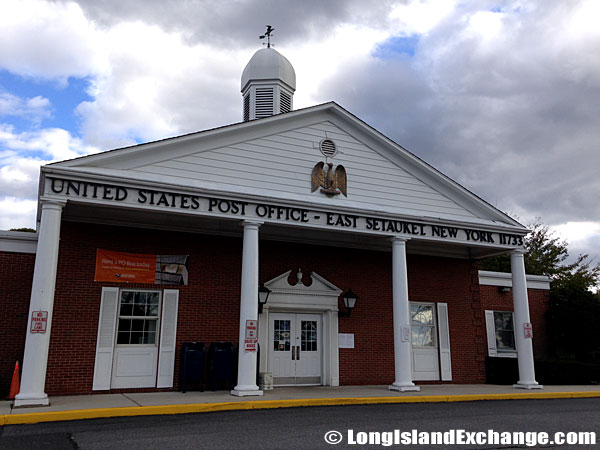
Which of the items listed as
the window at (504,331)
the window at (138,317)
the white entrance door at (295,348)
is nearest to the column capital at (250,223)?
the window at (138,317)

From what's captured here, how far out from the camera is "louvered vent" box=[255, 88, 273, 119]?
59.7 ft

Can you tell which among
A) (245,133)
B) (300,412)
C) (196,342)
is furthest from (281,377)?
(245,133)

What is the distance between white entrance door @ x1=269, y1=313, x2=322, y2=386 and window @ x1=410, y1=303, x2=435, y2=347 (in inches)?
130

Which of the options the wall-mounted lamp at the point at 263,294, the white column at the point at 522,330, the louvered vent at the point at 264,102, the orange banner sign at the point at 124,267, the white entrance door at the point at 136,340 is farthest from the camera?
the louvered vent at the point at 264,102

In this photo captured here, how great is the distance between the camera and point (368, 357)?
1609cm

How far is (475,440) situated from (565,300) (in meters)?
13.9

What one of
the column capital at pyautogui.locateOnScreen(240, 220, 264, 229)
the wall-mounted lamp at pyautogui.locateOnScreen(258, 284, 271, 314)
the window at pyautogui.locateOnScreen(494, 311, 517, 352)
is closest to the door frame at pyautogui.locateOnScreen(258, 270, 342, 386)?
the wall-mounted lamp at pyautogui.locateOnScreen(258, 284, 271, 314)

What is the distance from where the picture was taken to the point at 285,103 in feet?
60.7

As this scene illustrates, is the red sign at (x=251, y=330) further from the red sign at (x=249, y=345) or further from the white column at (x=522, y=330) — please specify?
the white column at (x=522, y=330)

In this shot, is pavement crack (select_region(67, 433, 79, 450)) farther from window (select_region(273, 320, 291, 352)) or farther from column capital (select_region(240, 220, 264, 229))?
window (select_region(273, 320, 291, 352))

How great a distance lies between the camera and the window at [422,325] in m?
17.1

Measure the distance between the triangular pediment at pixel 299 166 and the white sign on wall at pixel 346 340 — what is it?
397 cm

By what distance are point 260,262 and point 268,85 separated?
21.7 feet

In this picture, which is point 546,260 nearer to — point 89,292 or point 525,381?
point 525,381
